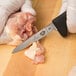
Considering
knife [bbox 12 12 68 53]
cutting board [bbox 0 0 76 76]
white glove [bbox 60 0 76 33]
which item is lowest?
cutting board [bbox 0 0 76 76]

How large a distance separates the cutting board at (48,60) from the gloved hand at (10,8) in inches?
4.2

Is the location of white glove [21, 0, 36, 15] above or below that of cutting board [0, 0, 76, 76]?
above

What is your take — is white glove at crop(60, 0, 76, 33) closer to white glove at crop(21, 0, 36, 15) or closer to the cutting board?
the cutting board

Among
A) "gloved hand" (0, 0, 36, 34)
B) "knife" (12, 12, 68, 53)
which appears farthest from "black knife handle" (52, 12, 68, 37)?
"gloved hand" (0, 0, 36, 34)

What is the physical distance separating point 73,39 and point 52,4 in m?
0.25

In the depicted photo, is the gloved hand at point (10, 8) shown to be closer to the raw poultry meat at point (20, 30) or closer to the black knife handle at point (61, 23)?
the raw poultry meat at point (20, 30)

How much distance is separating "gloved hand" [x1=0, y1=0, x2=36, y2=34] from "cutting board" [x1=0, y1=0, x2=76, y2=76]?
11 centimetres

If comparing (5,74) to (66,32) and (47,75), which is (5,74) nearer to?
(47,75)

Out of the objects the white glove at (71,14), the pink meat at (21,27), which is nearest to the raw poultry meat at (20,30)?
the pink meat at (21,27)

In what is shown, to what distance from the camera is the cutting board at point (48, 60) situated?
677 millimetres

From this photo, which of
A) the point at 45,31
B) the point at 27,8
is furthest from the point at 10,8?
the point at 45,31

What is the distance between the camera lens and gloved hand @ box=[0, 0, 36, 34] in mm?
797

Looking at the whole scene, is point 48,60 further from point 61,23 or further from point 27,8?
point 27,8

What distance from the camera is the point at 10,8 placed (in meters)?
0.84
